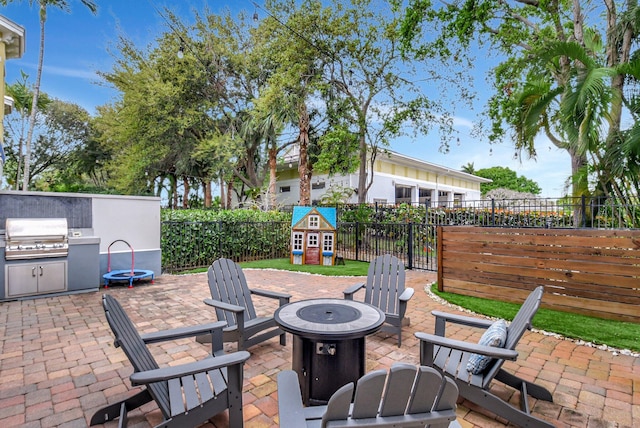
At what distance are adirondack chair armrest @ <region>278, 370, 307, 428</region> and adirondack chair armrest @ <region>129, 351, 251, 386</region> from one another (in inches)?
14.9

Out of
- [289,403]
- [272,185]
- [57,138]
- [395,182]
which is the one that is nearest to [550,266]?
[289,403]

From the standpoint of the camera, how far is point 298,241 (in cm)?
909

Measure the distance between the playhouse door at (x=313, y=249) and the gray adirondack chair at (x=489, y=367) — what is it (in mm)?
6423

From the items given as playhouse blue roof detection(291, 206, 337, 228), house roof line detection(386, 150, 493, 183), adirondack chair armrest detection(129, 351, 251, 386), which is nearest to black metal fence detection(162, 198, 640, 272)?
playhouse blue roof detection(291, 206, 337, 228)

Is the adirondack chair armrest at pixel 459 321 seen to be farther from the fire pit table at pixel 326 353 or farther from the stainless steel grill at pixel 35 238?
the stainless steel grill at pixel 35 238

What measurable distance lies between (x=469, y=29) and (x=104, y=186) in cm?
3018

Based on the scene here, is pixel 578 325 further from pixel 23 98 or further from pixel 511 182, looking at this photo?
pixel 511 182

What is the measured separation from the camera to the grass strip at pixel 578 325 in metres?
3.50

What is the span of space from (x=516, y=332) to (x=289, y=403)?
1.67 meters

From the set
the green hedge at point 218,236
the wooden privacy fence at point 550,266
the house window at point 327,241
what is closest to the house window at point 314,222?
the house window at point 327,241

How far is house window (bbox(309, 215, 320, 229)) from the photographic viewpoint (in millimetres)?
8980

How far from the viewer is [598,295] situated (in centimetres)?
418

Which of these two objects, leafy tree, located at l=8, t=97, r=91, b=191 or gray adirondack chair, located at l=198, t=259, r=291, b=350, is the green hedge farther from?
leafy tree, located at l=8, t=97, r=91, b=191

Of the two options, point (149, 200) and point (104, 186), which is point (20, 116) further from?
point (149, 200)
